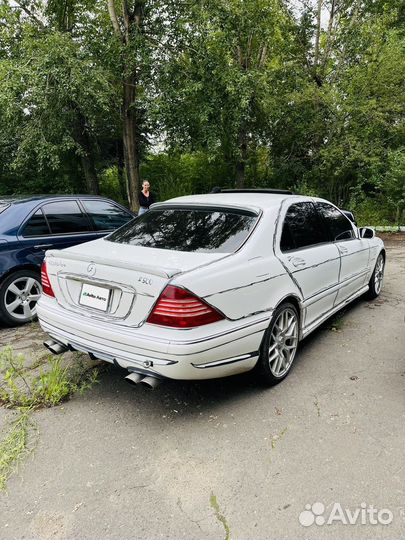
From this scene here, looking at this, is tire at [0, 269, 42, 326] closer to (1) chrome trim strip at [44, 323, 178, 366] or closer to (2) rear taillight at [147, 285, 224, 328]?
(1) chrome trim strip at [44, 323, 178, 366]

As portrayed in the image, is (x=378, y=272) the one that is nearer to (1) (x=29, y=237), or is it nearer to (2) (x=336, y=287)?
(2) (x=336, y=287)

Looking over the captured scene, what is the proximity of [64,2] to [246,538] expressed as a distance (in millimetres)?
16030

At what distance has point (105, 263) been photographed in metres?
2.87

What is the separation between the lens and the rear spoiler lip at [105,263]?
259 cm

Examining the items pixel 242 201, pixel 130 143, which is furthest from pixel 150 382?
pixel 130 143

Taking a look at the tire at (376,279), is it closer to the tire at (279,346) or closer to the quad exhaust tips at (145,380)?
the tire at (279,346)

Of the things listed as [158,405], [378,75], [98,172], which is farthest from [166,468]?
[98,172]

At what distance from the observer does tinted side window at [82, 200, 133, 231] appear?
5.60 metres

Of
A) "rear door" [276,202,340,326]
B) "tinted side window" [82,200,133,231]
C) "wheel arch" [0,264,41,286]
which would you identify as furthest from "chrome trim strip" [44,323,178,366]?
"tinted side window" [82,200,133,231]

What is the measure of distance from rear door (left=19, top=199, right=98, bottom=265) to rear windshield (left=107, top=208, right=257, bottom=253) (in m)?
1.64

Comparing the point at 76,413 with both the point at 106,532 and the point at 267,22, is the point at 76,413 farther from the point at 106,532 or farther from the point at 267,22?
the point at 267,22

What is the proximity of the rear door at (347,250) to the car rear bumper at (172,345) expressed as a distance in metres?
1.70

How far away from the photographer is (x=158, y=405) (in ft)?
9.99

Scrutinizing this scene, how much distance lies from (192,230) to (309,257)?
45.2 inches
